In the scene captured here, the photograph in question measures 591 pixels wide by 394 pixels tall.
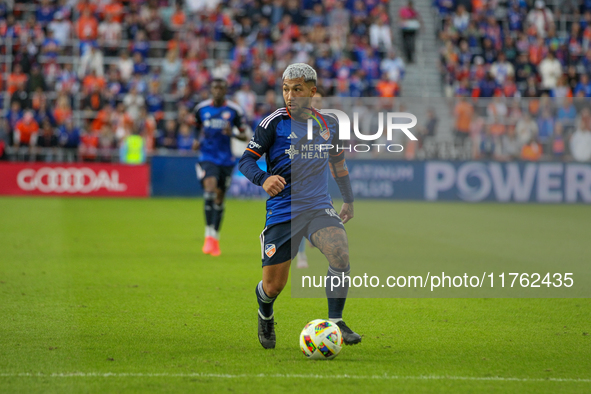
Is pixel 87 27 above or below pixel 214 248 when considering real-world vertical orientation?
above

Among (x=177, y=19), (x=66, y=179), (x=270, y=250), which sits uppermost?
(x=177, y=19)

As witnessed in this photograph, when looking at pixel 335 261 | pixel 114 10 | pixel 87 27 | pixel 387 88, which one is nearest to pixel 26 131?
pixel 87 27

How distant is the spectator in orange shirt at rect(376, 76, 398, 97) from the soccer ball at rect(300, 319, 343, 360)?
63.8ft

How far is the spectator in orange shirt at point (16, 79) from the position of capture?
910 inches

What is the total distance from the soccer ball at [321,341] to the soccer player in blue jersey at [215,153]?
6.03 metres

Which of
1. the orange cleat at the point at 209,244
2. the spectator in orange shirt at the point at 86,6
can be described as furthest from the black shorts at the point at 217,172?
the spectator in orange shirt at the point at 86,6

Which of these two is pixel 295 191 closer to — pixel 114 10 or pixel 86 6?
pixel 114 10

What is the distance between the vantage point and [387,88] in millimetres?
24297

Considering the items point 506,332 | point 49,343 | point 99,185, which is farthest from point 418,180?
point 49,343

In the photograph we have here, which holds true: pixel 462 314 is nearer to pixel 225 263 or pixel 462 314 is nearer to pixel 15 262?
pixel 225 263

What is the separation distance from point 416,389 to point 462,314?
2.71 meters

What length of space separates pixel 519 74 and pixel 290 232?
71.8ft

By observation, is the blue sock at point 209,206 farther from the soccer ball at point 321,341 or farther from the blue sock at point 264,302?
the soccer ball at point 321,341

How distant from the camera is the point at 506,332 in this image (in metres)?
6.50
